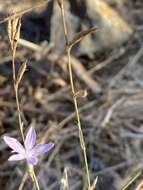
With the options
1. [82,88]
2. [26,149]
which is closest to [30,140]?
[26,149]

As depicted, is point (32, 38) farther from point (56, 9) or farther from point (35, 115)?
point (35, 115)

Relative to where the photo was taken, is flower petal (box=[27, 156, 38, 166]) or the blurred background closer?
flower petal (box=[27, 156, 38, 166])

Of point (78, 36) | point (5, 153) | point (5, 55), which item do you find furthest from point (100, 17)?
point (78, 36)

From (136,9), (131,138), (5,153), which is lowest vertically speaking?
(131,138)

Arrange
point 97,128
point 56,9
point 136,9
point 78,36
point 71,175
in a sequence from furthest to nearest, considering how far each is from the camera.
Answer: point 136,9 < point 56,9 < point 97,128 < point 71,175 < point 78,36

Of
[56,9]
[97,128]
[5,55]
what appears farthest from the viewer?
[56,9]

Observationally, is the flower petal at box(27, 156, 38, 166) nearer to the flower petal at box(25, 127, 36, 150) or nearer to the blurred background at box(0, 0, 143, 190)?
the flower petal at box(25, 127, 36, 150)

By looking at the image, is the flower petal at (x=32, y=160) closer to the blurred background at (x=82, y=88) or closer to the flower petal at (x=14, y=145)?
the flower petal at (x=14, y=145)

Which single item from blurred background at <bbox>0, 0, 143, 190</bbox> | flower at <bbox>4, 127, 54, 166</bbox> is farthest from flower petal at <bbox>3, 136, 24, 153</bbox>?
blurred background at <bbox>0, 0, 143, 190</bbox>

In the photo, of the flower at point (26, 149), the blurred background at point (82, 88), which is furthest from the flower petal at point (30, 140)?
the blurred background at point (82, 88)
